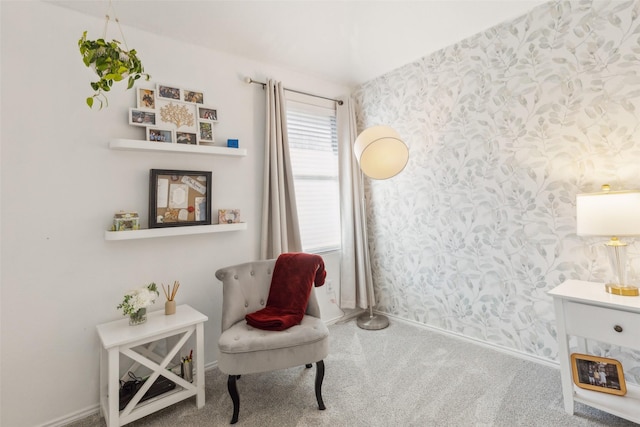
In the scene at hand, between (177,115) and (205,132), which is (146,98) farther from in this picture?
(205,132)

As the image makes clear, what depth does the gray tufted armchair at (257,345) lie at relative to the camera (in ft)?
5.75

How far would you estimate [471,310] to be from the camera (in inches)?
102

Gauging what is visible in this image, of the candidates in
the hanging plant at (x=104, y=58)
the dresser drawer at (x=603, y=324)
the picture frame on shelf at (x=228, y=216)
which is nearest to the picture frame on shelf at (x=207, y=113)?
the picture frame on shelf at (x=228, y=216)

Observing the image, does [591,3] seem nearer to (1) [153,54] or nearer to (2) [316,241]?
(2) [316,241]

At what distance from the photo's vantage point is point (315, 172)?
3.13 metres

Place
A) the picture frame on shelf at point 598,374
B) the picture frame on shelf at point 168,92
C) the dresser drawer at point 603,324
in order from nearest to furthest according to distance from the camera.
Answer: the dresser drawer at point 603,324
the picture frame on shelf at point 598,374
the picture frame on shelf at point 168,92

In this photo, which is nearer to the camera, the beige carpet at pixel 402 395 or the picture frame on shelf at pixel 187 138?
the beige carpet at pixel 402 395

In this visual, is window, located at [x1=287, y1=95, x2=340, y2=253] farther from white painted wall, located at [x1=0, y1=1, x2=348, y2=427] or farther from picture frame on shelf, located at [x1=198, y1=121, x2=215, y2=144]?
white painted wall, located at [x1=0, y1=1, x2=348, y2=427]

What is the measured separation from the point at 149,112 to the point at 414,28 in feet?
6.69

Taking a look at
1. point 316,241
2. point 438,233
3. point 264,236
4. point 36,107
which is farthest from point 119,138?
point 438,233

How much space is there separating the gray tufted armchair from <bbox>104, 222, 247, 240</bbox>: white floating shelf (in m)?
0.35

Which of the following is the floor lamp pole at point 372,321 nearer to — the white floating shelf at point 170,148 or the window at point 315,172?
the window at point 315,172

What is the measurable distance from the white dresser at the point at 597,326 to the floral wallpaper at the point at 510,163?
37 centimetres

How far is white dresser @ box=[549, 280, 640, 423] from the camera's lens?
61.5 inches
